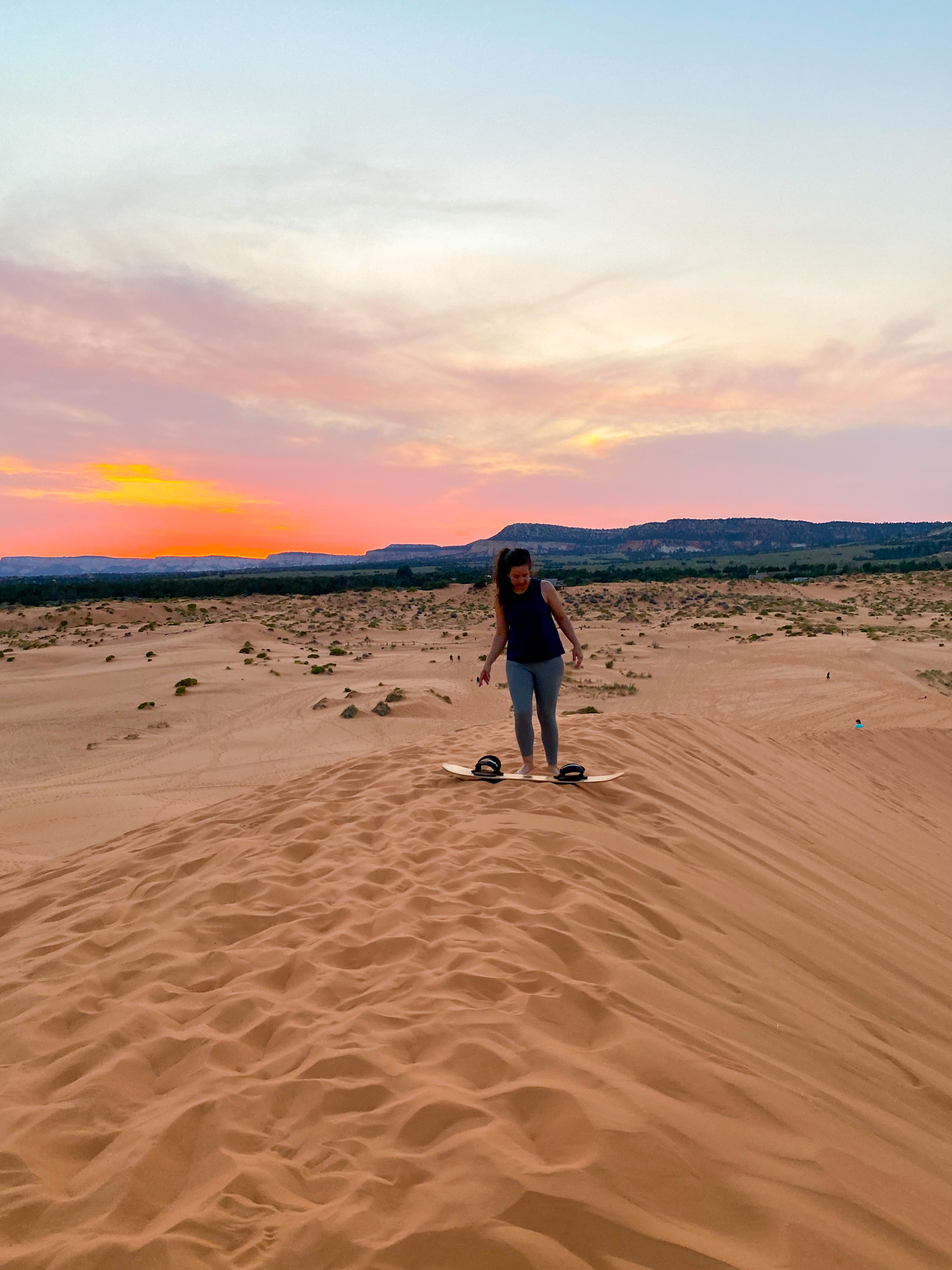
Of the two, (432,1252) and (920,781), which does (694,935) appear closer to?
(432,1252)

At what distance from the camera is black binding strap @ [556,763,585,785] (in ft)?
19.8

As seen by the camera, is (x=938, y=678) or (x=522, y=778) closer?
(x=522, y=778)

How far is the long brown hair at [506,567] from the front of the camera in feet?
19.2

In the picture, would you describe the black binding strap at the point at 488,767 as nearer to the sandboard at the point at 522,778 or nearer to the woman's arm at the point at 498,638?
the sandboard at the point at 522,778

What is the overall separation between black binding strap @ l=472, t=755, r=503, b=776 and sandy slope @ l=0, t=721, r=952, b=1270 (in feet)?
2.93

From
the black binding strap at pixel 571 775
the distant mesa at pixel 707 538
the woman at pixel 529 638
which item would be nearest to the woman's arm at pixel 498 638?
the woman at pixel 529 638

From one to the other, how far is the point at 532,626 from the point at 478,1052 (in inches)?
145

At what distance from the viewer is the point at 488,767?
21.8 feet

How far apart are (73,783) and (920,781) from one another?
11.9 m

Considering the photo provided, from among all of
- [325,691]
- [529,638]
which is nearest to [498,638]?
[529,638]

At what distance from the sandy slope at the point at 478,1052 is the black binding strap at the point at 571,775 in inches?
14.7

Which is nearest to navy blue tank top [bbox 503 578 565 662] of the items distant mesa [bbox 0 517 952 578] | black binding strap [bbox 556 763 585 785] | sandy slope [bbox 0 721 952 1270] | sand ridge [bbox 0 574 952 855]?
black binding strap [bbox 556 763 585 785]

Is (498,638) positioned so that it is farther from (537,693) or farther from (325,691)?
(325,691)

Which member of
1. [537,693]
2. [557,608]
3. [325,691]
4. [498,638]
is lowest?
[325,691]
